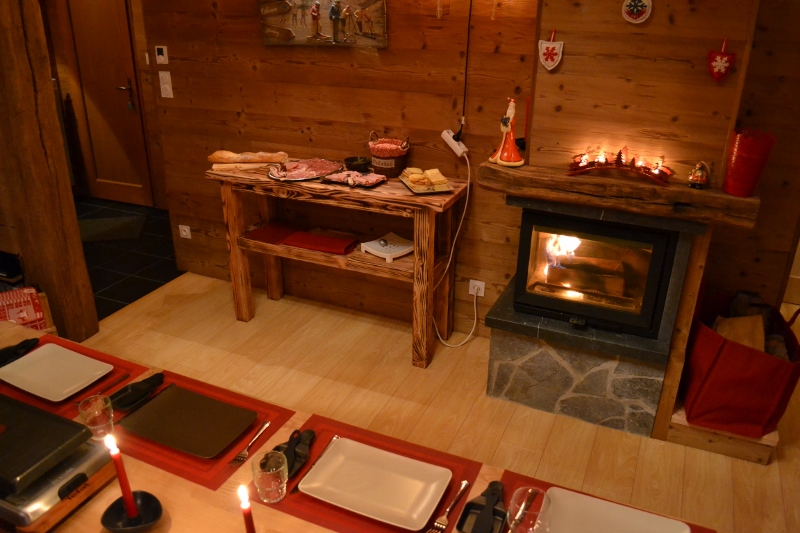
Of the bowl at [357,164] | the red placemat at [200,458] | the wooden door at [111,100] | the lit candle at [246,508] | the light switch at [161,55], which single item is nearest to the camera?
the lit candle at [246,508]

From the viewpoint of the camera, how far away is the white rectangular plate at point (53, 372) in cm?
161

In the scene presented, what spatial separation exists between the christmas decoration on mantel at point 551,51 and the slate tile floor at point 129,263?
279cm

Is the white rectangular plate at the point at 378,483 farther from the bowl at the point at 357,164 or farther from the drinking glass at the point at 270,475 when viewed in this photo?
the bowl at the point at 357,164

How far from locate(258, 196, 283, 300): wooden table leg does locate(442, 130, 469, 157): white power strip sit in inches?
45.9

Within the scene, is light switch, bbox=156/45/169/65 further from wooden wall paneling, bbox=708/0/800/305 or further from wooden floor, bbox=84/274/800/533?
wooden wall paneling, bbox=708/0/800/305

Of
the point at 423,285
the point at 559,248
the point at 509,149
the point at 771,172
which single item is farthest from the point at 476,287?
the point at 771,172

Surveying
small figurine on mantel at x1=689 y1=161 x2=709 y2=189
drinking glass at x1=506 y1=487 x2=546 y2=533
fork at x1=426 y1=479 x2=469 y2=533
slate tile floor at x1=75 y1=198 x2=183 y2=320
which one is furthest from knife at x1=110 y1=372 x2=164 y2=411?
slate tile floor at x1=75 y1=198 x2=183 y2=320

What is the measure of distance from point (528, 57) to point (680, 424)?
5.53 feet

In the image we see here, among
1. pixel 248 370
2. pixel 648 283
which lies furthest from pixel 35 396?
pixel 648 283

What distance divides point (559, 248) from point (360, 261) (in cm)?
96

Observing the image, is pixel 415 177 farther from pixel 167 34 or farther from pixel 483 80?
pixel 167 34

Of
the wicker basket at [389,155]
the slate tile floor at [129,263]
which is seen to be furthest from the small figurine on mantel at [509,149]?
the slate tile floor at [129,263]

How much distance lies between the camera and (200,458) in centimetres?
142

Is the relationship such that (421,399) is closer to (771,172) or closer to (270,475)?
(270,475)
